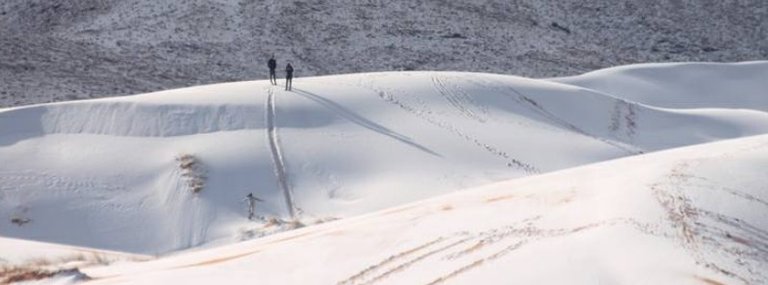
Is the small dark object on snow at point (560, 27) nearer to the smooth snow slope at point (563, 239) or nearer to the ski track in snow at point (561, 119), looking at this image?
the ski track in snow at point (561, 119)

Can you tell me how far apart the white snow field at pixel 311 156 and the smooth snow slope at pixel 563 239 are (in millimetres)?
49

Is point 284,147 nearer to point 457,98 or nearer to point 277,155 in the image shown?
point 277,155

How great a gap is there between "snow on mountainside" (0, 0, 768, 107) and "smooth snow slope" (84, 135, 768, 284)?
22.0m

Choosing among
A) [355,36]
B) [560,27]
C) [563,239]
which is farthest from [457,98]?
[560,27]

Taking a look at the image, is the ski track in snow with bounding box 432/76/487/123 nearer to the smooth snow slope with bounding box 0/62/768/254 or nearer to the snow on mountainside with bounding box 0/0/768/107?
the smooth snow slope with bounding box 0/62/768/254

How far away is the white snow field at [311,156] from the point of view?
24.4ft

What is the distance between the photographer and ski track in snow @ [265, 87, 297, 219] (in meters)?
14.9

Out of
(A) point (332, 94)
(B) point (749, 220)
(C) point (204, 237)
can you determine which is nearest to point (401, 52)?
(A) point (332, 94)

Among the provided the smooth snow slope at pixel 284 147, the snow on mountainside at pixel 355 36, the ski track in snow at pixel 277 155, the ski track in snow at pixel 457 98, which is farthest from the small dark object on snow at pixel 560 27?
the ski track in snow at pixel 277 155

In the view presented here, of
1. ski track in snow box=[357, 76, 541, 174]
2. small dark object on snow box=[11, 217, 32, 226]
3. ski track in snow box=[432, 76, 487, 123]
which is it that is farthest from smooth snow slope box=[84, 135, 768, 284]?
ski track in snow box=[432, 76, 487, 123]

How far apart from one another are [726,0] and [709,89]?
16.0 m

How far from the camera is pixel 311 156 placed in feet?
54.2

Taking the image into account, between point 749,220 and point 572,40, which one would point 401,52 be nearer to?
point 572,40

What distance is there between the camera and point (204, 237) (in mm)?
13789
